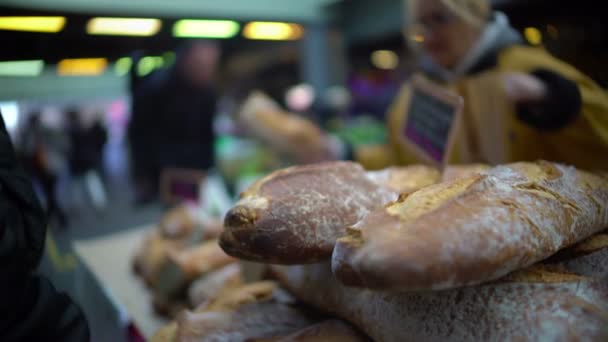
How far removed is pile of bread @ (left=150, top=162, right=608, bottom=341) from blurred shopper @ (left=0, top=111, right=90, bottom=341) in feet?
0.87

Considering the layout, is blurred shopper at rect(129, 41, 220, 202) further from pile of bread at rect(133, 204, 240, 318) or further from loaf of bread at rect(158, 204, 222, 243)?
pile of bread at rect(133, 204, 240, 318)

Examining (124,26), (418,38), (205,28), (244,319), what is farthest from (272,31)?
(244,319)

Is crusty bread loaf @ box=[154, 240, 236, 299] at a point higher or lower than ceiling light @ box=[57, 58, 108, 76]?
lower

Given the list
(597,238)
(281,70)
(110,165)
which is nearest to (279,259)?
(597,238)

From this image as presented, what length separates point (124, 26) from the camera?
1947 mm

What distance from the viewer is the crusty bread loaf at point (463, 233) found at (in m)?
0.53

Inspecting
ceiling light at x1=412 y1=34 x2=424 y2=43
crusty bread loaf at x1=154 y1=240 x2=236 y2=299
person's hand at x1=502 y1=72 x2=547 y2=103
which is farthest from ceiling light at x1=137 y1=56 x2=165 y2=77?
person's hand at x1=502 y1=72 x2=547 y2=103

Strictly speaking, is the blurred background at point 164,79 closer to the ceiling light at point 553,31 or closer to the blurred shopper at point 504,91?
the ceiling light at point 553,31

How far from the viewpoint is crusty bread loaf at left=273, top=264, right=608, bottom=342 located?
0.57m

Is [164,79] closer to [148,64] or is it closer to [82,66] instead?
[148,64]

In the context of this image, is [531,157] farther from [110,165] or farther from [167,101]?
[110,165]

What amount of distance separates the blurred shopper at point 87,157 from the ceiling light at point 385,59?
2166mm

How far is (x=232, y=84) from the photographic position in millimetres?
2709

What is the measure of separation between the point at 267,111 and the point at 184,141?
1.94 ft
